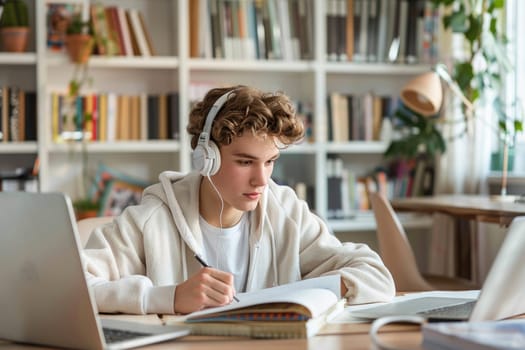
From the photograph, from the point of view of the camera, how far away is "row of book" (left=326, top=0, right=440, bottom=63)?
4355mm

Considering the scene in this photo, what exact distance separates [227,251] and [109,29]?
2403 mm

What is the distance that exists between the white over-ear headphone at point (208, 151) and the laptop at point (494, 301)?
0.51 meters

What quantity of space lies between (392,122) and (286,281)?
8.94ft

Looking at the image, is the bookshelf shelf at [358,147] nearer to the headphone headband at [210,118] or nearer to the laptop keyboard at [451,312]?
the headphone headband at [210,118]

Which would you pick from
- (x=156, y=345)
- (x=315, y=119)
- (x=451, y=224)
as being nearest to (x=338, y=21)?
(x=315, y=119)

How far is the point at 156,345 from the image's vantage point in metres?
1.14

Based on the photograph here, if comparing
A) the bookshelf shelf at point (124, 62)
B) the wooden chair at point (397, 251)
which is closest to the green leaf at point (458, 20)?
the wooden chair at point (397, 251)

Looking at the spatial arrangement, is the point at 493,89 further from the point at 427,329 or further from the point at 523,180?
the point at 427,329

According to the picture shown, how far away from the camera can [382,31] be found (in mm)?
4426

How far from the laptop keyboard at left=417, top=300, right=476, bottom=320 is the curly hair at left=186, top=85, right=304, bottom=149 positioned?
0.59 m

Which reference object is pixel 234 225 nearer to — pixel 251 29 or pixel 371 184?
pixel 251 29

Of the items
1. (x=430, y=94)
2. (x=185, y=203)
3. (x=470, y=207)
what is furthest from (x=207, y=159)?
(x=430, y=94)

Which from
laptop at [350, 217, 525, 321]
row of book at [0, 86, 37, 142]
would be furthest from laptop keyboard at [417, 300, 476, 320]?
row of book at [0, 86, 37, 142]

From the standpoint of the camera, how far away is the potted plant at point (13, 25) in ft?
12.9
